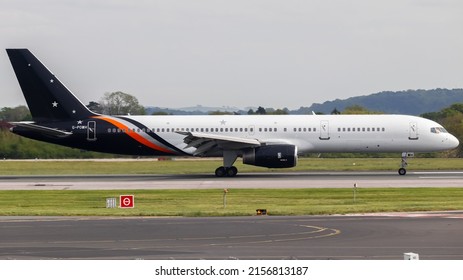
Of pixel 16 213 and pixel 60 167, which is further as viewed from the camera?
pixel 60 167

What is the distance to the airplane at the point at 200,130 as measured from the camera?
5803 cm

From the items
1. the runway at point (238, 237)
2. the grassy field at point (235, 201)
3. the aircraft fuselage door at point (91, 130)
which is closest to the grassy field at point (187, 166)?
the aircraft fuselage door at point (91, 130)

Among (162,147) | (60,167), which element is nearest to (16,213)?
(162,147)

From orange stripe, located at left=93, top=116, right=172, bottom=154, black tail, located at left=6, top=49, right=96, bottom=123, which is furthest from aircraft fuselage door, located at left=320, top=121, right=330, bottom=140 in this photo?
black tail, located at left=6, top=49, right=96, bottom=123

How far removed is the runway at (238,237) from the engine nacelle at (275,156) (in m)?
22.8

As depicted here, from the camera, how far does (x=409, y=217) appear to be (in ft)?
106

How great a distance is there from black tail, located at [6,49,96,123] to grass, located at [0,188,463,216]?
40.3 ft

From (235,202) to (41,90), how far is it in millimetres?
23060

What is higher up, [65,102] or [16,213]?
[65,102]

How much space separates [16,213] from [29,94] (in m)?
25.1

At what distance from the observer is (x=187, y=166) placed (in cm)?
6900

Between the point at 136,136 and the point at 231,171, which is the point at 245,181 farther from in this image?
the point at 136,136

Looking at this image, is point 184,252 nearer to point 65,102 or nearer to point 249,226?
point 249,226
